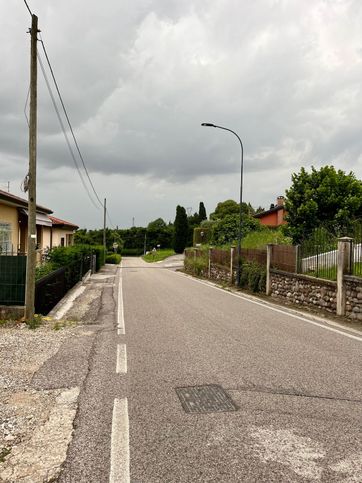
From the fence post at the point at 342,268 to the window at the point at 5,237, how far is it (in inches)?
482

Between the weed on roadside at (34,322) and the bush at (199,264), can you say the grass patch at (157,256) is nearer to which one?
the bush at (199,264)

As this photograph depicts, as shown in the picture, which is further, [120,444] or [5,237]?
[5,237]

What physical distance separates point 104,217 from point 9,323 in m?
44.3

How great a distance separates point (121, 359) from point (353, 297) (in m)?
7.10

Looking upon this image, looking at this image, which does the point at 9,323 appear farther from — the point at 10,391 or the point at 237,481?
the point at 237,481

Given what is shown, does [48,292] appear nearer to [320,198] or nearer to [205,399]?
[205,399]

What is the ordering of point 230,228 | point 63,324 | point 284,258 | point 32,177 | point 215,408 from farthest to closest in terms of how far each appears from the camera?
point 230,228 → point 284,258 → point 32,177 → point 63,324 → point 215,408

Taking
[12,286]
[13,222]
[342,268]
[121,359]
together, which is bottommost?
[121,359]

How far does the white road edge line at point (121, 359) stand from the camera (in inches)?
235

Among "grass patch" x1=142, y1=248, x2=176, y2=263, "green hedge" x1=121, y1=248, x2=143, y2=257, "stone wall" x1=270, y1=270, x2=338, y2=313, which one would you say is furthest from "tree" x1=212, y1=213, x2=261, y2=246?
"green hedge" x1=121, y1=248, x2=143, y2=257

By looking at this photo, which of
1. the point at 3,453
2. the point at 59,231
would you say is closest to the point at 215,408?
the point at 3,453

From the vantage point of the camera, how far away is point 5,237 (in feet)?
58.1

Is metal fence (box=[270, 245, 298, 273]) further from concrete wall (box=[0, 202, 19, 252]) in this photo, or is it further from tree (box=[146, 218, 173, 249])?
tree (box=[146, 218, 173, 249])

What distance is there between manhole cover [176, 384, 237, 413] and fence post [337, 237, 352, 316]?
733 centimetres
